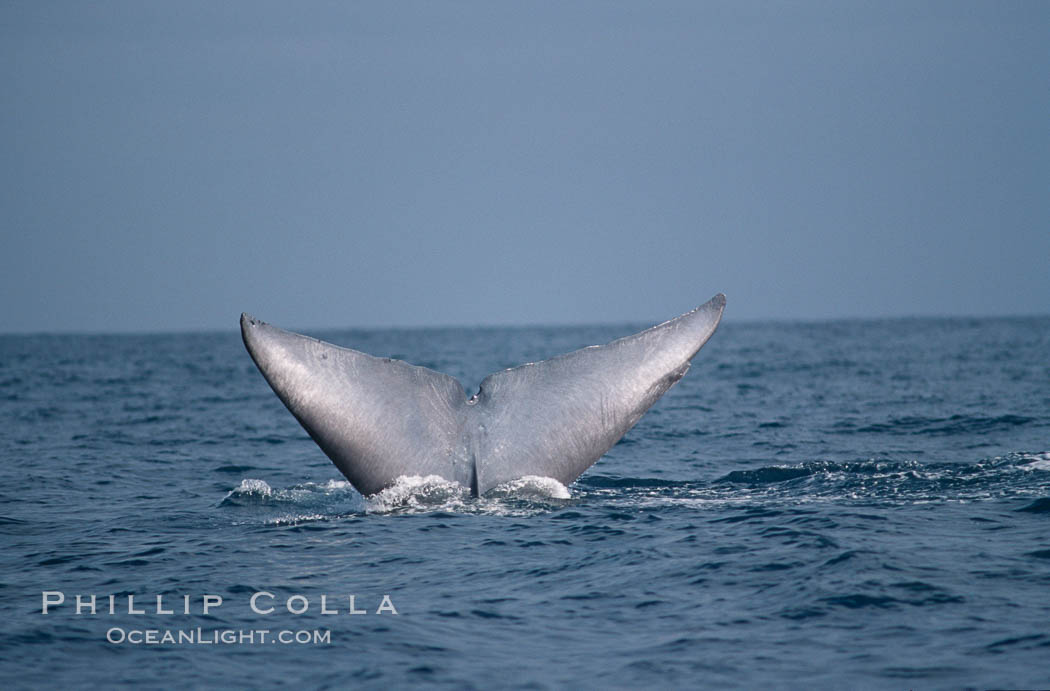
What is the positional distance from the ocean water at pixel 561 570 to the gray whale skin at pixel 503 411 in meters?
0.42

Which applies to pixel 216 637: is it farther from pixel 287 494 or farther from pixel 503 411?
pixel 287 494

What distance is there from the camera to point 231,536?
9.55 m

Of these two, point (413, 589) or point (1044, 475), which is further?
point (1044, 475)

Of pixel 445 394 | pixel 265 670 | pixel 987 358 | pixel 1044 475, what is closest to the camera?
pixel 265 670

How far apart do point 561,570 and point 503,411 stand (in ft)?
4.25

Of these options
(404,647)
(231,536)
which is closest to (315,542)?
(231,536)

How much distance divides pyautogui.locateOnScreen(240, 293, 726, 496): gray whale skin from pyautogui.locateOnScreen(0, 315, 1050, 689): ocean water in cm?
42

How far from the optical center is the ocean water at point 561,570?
6262 millimetres

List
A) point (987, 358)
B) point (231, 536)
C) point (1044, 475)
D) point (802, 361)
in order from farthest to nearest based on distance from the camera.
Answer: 1. point (802, 361)
2. point (987, 358)
3. point (1044, 475)
4. point (231, 536)

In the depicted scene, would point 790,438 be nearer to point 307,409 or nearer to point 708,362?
point 307,409

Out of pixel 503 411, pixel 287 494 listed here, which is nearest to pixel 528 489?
pixel 503 411

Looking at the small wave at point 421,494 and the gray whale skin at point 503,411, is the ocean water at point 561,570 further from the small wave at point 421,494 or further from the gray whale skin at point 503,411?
the gray whale skin at point 503,411

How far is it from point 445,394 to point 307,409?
1.21 metres

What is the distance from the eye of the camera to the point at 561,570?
8.26 meters
